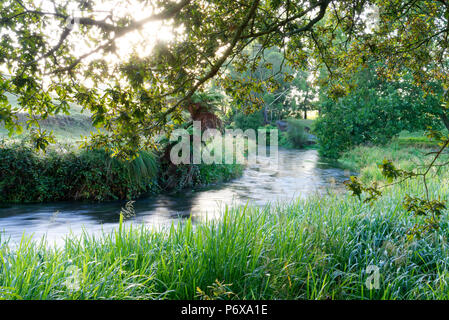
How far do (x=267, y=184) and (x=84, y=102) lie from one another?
39.4 ft

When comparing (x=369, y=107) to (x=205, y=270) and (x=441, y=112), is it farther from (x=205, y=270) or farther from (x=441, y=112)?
(x=205, y=270)

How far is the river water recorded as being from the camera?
25.9ft

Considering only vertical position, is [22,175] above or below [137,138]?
below

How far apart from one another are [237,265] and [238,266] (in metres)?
0.02

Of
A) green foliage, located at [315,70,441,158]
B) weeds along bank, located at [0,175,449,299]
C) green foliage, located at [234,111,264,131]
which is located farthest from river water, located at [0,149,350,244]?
green foliage, located at [234,111,264,131]

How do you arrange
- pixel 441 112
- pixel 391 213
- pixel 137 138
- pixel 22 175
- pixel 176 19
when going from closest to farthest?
1. pixel 137 138
2. pixel 176 19
3. pixel 391 213
4. pixel 22 175
5. pixel 441 112

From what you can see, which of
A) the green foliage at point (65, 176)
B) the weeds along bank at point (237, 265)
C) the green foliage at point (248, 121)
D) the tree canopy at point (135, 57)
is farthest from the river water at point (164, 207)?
the green foliage at point (248, 121)

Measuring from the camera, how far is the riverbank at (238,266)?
3.00 m

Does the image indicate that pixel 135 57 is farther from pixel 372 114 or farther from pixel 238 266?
pixel 372 114

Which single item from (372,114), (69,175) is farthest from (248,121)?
(69,175)

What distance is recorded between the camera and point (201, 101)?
12906 millimetres

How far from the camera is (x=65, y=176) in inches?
422

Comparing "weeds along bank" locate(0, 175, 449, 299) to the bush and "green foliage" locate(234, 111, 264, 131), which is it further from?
"green foliage" locate(234, 111, 264, 131)
